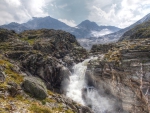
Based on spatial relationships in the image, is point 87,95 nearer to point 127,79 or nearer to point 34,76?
point 127,79

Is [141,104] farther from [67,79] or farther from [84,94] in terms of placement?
[67,79]

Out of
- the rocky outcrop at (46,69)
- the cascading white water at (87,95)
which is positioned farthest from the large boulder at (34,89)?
the cascading white water at (87,95)

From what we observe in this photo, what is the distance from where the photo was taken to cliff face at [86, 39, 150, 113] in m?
54.3

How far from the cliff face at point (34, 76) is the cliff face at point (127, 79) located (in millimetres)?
19007

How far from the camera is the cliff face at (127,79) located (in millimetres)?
54344

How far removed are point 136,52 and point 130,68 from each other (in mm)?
9678

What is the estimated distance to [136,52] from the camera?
64188 mm

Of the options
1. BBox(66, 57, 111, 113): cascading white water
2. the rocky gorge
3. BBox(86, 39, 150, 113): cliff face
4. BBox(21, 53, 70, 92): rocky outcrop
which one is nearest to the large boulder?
the rocky gorge

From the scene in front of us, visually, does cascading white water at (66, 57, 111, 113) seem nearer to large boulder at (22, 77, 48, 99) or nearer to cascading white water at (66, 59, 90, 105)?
cascading white water at (66, 59, 90, 105)

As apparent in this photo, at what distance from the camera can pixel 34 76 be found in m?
65.8

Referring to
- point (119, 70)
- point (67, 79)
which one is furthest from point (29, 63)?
point (119, 70)

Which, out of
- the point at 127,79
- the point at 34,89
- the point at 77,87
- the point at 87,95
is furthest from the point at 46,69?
the point at 127,79

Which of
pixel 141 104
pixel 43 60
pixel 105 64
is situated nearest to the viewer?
pixel 141 104

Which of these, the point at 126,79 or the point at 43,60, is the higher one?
the point at 43,60
